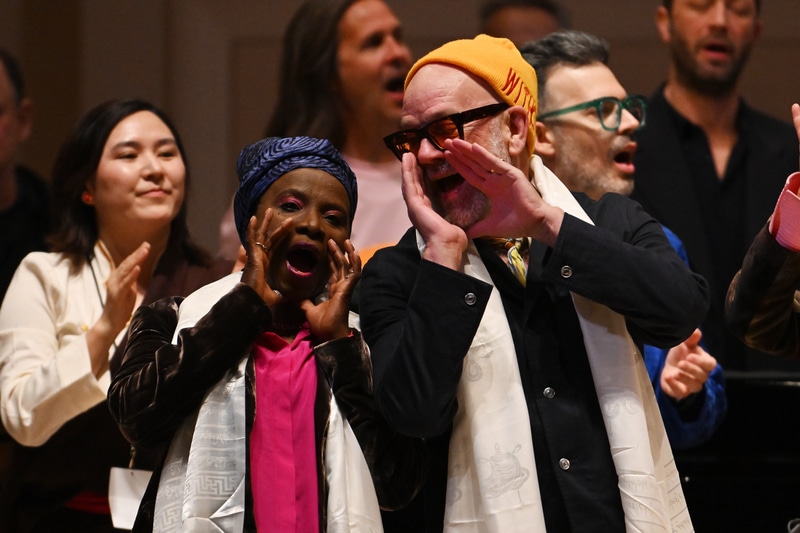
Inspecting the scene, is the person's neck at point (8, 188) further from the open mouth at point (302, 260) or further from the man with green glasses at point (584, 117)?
the open mouth at point (302, 260)

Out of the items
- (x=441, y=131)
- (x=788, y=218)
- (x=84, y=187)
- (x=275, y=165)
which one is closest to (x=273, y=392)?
(x=275, y=165)

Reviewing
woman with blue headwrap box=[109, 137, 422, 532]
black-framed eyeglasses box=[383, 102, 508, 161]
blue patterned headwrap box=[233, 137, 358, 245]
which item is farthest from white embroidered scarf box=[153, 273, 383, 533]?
black-framed eyeglasses box=[383, 102, 508, 161]

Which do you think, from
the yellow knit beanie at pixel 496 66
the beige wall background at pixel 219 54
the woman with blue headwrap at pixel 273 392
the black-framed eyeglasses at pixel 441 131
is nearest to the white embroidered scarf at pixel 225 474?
the woman with blue headwrap at pixel 273 392

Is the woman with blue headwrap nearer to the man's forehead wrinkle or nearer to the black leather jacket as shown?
the black leather jacket

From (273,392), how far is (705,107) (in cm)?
238

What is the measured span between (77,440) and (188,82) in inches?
90.2

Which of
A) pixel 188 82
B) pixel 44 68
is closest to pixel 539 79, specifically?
pixel 188 82

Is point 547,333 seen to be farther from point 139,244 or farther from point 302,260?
point 139,244

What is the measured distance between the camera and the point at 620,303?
7.93 ft

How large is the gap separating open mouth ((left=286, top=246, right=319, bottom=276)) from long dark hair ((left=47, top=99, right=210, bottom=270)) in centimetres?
115

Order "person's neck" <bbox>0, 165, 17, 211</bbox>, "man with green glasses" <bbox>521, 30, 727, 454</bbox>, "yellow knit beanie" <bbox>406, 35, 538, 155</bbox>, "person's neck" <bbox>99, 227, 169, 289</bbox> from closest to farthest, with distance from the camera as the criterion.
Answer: "yellow knit beanie" <bbox>406, 35, 538, 155</bbox>, "man with green glasses" <bbox>521, 30, 727, 454</bbox>, "person's neck" <bbox>99, 227, 169, 289</bbox>, "person's neck" <bbox>0, 165, 17, 211</bbox>

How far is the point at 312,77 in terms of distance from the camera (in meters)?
4.26

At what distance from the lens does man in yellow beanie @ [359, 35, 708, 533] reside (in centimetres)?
241

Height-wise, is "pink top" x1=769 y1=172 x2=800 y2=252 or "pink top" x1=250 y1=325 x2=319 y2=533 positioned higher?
"pink top" x1=769 y1=172 x2=800 y2=252
